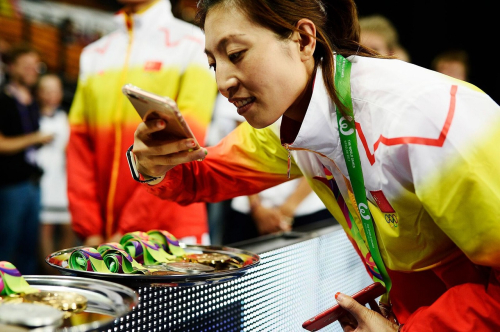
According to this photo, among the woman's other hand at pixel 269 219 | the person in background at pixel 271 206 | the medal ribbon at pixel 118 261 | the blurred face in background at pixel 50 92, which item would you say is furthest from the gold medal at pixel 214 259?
the blurred face in background at pixel 50 92

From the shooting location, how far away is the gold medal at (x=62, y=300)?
84 cm

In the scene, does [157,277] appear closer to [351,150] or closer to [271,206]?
[351,150]

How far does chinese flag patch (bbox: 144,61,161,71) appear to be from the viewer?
7.35ft

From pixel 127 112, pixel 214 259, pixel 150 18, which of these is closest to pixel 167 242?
pixel 214 259

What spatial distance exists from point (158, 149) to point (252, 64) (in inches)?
9.7

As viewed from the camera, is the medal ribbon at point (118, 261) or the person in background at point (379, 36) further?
the person in background at point (379, 36)

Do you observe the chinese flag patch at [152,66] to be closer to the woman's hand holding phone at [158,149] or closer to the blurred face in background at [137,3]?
the blurred face in background at [137,3]

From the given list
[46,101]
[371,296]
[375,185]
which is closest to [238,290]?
[371,296]

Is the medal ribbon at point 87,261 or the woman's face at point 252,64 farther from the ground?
the woman's face at point 252,64

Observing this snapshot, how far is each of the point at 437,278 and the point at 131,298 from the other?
2.22ft

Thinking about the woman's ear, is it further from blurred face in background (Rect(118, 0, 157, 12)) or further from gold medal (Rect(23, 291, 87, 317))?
blurred face in background (Rect(118, 0, 157, 12))

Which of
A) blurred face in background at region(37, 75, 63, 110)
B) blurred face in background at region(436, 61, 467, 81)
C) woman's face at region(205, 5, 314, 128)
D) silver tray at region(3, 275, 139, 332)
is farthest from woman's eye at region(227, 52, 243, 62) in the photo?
blurred face in background at region(436, 61, 467, 81)

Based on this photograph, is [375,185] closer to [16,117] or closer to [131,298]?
[131,298]

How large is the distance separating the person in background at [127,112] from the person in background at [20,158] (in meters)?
1.68
